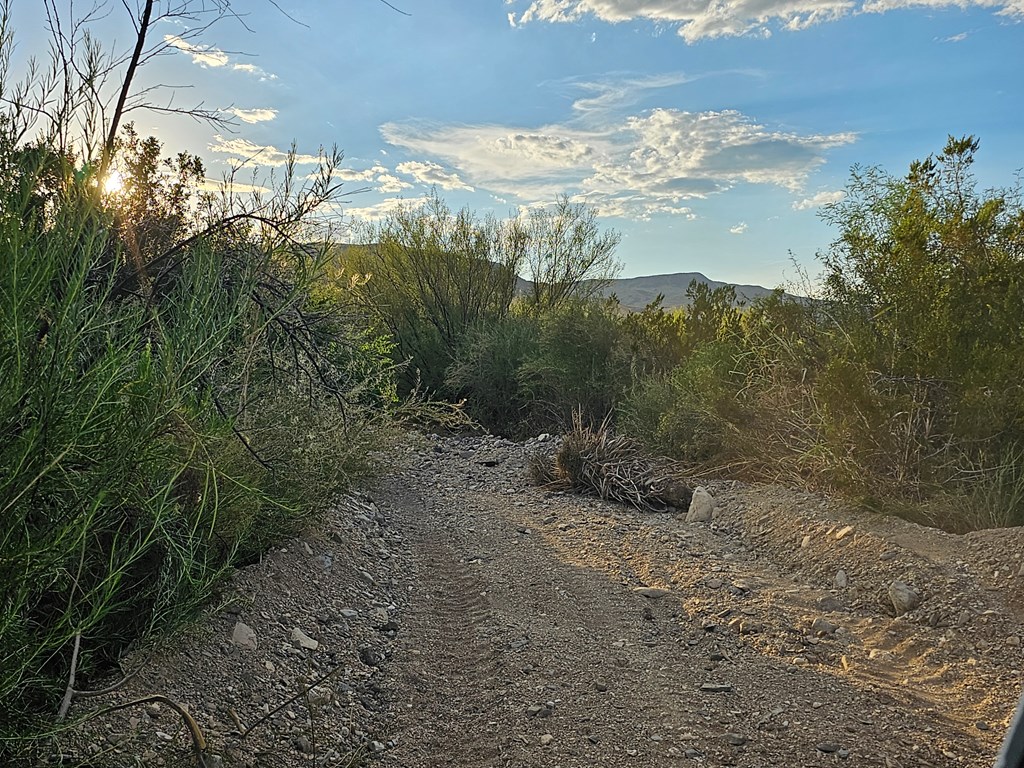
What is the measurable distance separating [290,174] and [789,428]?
5820mm

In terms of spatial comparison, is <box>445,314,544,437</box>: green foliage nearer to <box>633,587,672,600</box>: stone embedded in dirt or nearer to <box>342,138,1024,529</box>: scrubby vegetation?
<box>342,138,1024,529</box>: scrubby vegetation

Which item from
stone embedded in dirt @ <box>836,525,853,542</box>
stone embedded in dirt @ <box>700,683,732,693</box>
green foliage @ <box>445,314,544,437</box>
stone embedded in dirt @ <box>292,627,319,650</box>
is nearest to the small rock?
stone embedded in dirt @ <box>700,683,732,693</box>

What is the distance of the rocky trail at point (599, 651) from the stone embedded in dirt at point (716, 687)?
0.02m

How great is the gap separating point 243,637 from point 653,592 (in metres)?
2.72

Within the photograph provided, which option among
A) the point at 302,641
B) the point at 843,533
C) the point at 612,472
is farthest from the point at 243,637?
the point at 612,472

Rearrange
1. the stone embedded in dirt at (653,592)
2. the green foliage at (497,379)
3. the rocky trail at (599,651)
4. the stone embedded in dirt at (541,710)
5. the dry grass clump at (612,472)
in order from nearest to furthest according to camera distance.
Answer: the rocky trail at (599,651) → the stone embedded in dirt at (541,710) → the stone embedded in dirt at (653,592) → the dry grass clump at (612,472) → the green foliage at (497,379)

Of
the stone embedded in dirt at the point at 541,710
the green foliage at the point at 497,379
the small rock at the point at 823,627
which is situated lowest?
the stone embedded in dirt at the point at 541,710

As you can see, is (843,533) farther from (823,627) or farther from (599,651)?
(599,651)

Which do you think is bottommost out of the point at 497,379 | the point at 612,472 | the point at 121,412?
the point at 612,472

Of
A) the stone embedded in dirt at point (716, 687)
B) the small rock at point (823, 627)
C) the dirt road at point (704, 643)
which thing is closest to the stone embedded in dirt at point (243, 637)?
the dirt road at point (704, 643)

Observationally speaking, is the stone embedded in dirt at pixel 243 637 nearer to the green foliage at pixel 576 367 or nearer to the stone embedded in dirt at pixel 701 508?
the stone embedded in dirt at pixel 701 508

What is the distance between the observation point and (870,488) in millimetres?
6719

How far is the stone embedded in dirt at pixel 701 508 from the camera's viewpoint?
7625mm

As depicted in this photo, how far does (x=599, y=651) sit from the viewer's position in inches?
172
